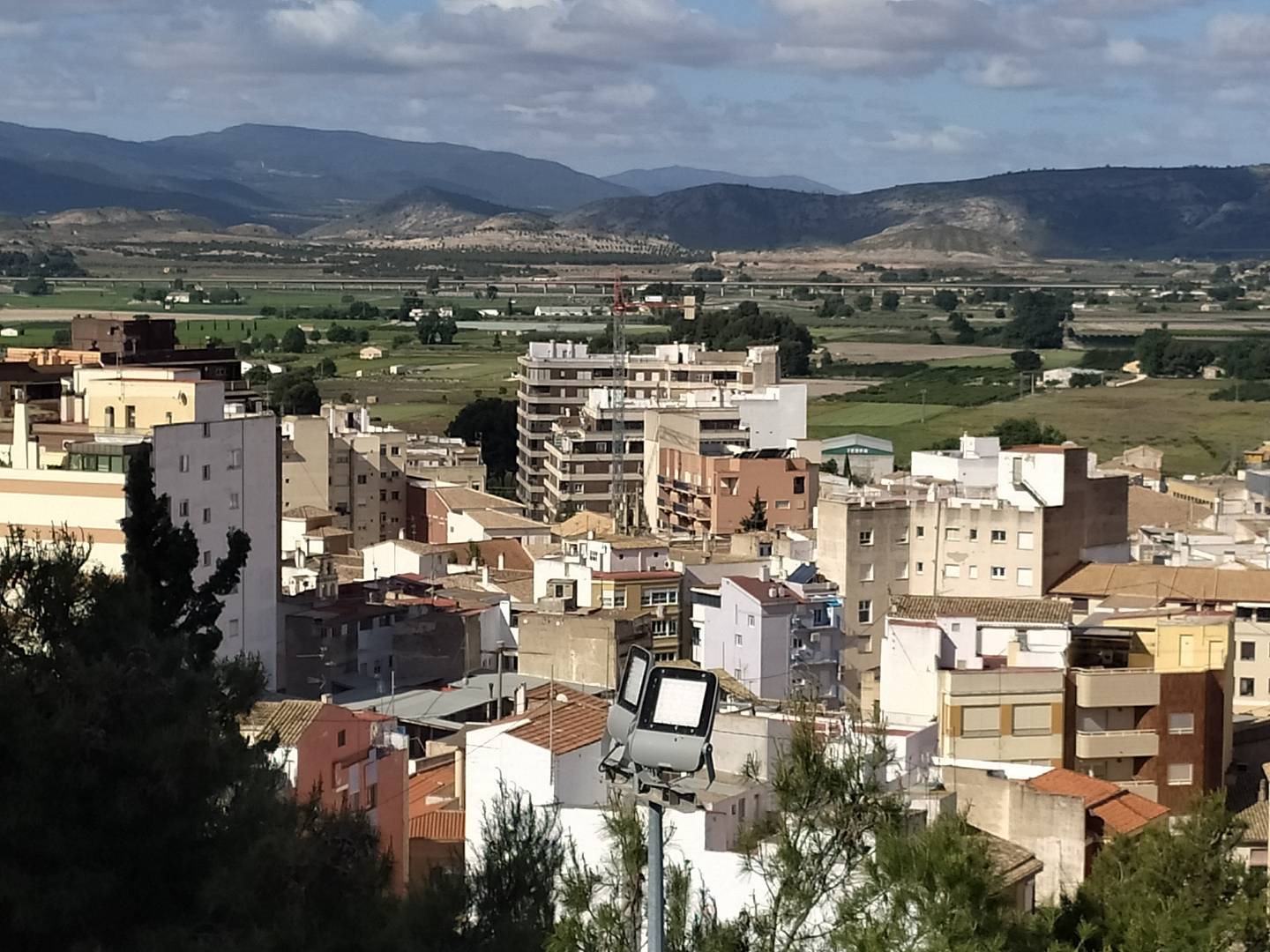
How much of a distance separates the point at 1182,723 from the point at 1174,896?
634 cm

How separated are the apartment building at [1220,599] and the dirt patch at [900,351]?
66806 mm

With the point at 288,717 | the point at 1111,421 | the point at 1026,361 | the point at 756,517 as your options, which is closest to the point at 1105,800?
the point at 288,717

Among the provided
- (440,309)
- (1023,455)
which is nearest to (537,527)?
(1023,455)

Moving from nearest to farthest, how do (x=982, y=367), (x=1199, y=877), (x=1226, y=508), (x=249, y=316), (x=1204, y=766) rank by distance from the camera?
1. (x=1199, y=877)
2. (x=1204, y=766)
3. (x=1226, y=508)
4. (x=982, y=367)
5. (x=249, y=316)

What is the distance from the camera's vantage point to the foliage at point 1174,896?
11.3 metres

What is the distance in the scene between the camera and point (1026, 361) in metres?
91.8

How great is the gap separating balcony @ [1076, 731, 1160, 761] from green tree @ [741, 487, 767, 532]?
69.8 feet

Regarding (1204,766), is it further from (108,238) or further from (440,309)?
(108,238)

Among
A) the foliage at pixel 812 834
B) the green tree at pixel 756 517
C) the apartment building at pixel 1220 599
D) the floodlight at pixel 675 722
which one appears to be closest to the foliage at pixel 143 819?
the foliage at pixel 812 834

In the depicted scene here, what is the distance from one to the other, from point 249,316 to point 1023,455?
301ft

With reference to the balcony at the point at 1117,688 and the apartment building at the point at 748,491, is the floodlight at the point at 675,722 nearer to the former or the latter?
the balcony at the point at 1117,688

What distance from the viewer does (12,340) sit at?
85125mm

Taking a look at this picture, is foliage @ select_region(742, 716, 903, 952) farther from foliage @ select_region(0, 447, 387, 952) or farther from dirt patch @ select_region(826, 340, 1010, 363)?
dirt patch @ select_region(826, 340, 1010, 363)

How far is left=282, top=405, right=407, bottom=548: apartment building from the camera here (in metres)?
44.3
